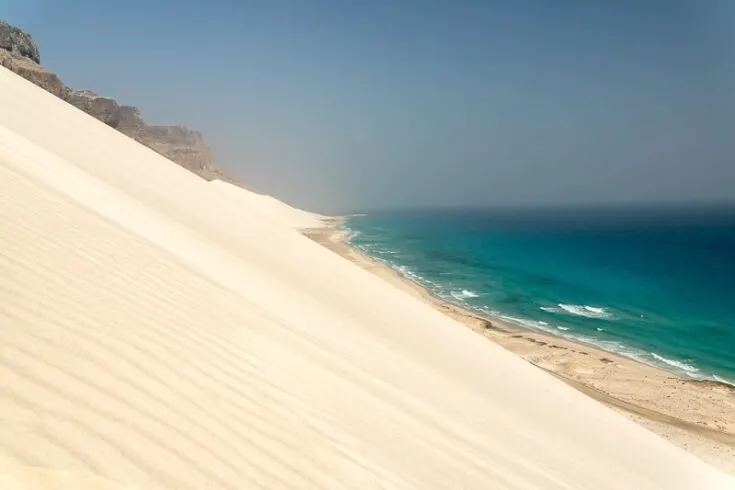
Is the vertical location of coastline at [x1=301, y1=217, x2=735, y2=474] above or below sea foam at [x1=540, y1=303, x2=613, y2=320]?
below

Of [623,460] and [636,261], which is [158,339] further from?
[636,261]

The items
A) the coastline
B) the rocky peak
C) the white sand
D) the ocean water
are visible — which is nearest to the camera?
the white sand

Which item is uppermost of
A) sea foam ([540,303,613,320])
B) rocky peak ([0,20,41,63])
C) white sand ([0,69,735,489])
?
rocky peak ([0,20,41,63])

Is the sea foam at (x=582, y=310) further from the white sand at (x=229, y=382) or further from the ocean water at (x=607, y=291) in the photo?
the white sand at (x=229, y=382)

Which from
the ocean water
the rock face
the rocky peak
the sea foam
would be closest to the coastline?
the ocean water

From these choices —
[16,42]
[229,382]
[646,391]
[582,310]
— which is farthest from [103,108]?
[229,382]

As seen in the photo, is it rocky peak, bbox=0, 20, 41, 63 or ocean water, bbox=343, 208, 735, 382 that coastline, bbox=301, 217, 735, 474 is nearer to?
ocean water, bbox=343, 208, 735, 382

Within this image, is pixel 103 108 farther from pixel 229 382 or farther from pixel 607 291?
pixel 229 382
